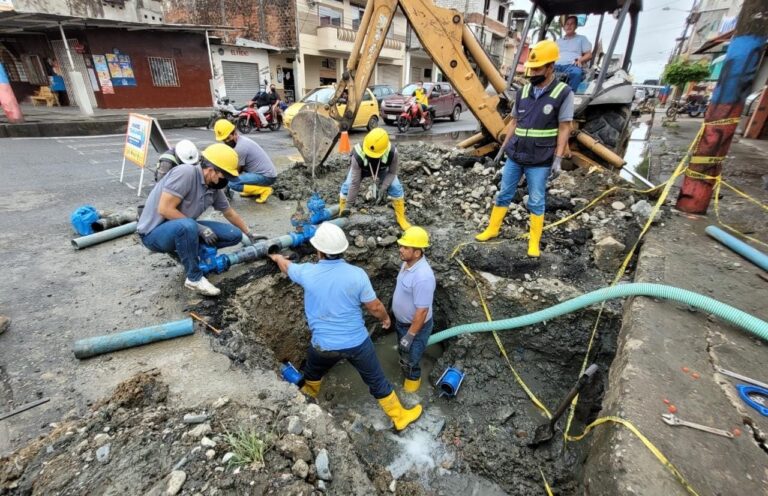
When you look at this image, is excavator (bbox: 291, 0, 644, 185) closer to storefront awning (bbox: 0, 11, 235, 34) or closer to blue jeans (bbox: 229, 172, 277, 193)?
blue jeans (bbox: 229, 172, 277, 193)

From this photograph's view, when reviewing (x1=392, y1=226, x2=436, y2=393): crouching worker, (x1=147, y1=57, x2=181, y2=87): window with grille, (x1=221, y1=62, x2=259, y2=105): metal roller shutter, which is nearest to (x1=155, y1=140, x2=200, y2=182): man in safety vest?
(x1=392, y1=226, x2=436, y2=393): crouching worker

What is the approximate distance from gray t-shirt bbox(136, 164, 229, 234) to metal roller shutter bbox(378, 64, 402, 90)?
23985 millimetres

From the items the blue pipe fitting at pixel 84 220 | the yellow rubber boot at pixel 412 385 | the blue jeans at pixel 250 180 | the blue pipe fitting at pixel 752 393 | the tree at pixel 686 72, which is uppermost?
the tree at pixel 686 72

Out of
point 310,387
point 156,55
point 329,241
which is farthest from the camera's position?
point 156,55

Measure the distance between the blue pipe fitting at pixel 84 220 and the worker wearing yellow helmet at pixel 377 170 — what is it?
109 inches

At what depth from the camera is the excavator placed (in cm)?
462

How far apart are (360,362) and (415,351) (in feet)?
2.67

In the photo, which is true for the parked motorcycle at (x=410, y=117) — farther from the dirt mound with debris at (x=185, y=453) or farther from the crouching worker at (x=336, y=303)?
the dirt mound with debris at (x=185, y=453)

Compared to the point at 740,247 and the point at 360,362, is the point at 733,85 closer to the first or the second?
the point at 740,247

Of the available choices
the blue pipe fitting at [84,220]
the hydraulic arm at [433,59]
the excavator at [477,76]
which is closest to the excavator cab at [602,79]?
the excavator at [477,76]

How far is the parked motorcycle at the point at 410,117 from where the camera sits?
12117 millimetres

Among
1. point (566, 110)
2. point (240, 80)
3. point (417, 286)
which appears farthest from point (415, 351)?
point (240, 80)

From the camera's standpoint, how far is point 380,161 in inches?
159

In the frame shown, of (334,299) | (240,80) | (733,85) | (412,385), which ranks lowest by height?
(412,385)
